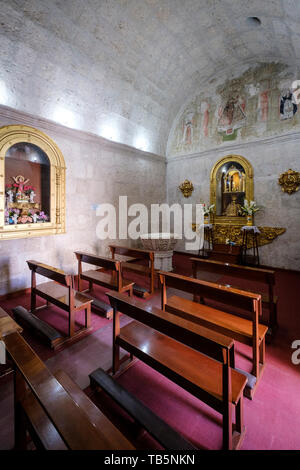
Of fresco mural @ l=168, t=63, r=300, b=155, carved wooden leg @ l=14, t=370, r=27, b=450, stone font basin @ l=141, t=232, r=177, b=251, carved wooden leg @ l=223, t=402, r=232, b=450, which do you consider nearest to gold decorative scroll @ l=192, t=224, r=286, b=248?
stone font basin @ l=141, t=232, r=177, b=251

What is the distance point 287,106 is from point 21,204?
7.45 meters

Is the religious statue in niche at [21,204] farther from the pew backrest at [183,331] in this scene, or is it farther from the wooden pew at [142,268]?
the pew backrest at [183,331]

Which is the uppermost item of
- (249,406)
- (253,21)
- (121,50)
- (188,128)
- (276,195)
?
(253,21)

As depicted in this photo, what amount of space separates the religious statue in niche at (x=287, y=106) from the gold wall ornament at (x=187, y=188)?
3.32 metres

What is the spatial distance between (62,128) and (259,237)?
245 inches

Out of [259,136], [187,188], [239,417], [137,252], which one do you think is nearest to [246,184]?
[259,136]

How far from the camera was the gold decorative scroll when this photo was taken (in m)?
6.49

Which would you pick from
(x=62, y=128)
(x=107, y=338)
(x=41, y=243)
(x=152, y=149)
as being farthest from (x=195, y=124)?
(x=107, y=338)

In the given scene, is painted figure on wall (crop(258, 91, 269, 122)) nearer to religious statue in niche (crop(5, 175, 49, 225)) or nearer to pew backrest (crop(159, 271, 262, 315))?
pew backrest (crop(159, 271, 262, 315))

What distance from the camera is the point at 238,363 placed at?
2455mm

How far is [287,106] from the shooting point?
20.4 feet

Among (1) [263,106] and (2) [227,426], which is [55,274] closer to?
(2) [227,426]

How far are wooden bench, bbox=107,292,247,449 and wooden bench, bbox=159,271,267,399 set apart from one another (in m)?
0.54

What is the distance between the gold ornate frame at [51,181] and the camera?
4.46m
